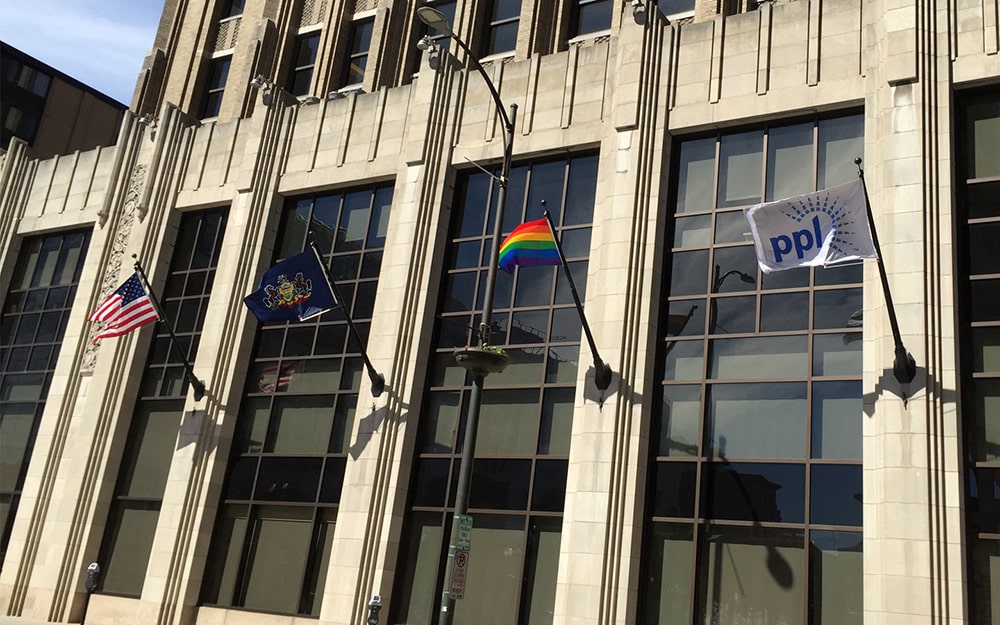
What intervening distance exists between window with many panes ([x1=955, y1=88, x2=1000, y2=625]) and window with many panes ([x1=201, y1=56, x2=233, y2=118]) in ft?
85.7

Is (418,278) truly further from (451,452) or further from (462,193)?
(451,452)

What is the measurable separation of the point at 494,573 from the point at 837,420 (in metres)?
7.38

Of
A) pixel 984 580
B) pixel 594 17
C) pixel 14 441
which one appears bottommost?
pixel 984 580

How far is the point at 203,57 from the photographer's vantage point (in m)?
36.2

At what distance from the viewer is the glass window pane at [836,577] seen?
52.4 feet

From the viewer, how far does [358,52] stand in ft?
105

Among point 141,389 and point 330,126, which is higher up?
point 330,126

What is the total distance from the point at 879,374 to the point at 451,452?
9.15 metres

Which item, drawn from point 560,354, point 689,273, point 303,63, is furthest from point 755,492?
point 303,63

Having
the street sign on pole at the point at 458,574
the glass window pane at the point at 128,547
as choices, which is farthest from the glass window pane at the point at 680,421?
the glass window pane at the point at 128,547

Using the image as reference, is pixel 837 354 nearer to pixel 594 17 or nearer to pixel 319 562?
pixel 319 562

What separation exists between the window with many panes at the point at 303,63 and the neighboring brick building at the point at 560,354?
3.33m

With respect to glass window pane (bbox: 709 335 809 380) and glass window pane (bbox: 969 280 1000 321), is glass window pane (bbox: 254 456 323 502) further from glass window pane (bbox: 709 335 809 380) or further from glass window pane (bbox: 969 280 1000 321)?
glass window pane (bbox: 969 280 1000 321)

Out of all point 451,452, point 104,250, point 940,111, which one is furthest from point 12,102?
point 940,111
